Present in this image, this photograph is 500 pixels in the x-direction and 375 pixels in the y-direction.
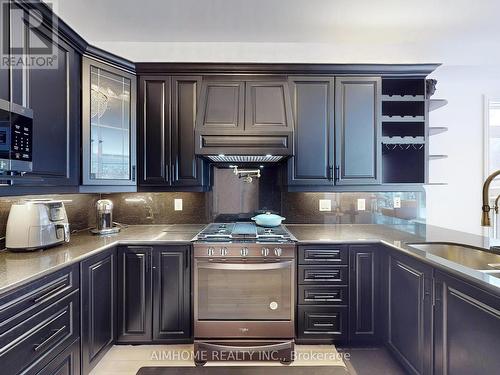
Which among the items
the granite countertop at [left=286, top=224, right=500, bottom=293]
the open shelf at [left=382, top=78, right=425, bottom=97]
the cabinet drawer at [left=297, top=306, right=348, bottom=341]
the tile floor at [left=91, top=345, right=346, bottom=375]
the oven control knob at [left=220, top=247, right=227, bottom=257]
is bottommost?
the tile floor at [left=91, top=345, right=346, bottom=375]

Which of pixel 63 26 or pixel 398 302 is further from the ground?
pixel 63 26

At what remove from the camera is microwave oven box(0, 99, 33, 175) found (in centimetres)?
135

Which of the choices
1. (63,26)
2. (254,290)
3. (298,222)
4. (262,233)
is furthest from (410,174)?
(63,26)

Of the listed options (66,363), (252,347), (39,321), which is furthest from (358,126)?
(66,363)

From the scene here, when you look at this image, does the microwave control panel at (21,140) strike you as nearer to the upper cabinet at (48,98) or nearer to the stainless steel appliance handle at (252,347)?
the upper cabinet at (48,98)

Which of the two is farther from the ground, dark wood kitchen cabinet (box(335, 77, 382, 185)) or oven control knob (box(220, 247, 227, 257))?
dark wood kitchen cabinet (box(335, 77, 382, 185))

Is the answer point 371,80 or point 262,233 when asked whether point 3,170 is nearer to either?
point 262,233

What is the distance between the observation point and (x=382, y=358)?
6.73ft

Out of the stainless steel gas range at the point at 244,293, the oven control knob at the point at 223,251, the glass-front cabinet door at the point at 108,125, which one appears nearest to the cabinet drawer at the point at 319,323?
the stainless steel gas range at the point at 244,293

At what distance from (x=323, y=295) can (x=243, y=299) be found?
2.11 feet

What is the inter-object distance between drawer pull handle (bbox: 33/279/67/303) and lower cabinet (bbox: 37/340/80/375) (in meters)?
0.36

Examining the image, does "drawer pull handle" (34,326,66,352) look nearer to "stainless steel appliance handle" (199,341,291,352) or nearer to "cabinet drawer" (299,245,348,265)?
"stainless steel appliance handle" (199,341,291,352)

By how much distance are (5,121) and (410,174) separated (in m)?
3.16

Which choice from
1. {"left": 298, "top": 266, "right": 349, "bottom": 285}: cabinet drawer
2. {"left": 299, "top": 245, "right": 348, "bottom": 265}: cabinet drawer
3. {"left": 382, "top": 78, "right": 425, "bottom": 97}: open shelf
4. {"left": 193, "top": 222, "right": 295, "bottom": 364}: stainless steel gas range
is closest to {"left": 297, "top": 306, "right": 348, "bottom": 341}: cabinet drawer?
{"left": 193, "top": 222, "right": 295, "bottom": 364}: stainless steel gas range
